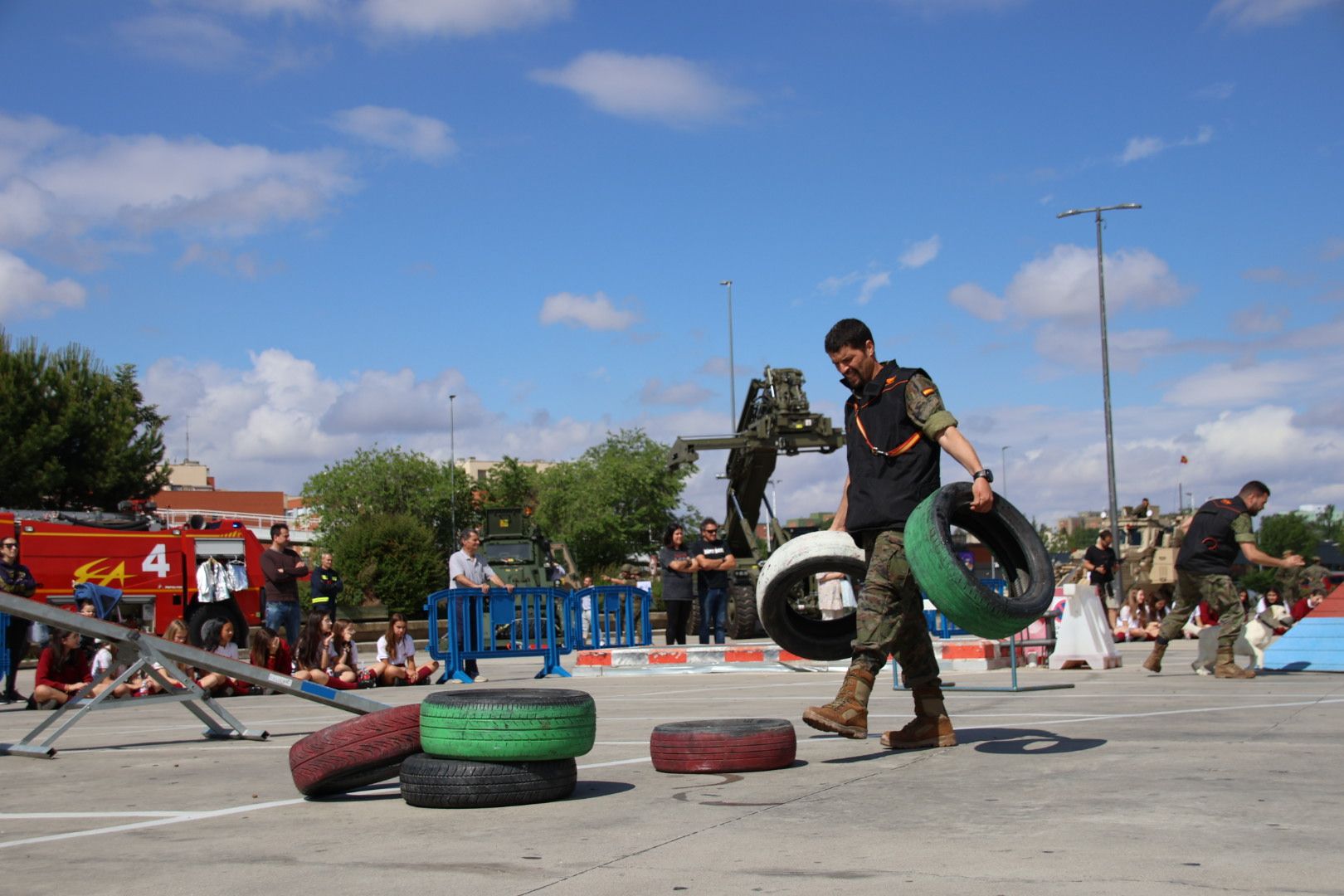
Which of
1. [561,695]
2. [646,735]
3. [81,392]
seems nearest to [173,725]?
[646,735]

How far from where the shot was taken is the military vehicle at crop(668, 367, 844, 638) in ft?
74.7

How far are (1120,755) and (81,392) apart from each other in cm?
4633

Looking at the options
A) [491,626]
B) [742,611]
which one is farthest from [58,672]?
[742,611]

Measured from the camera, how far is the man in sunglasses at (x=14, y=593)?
13.7 metres

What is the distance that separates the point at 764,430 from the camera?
76.4ft

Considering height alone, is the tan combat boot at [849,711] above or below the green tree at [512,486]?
below

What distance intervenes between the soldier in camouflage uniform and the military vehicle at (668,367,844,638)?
52.1ft

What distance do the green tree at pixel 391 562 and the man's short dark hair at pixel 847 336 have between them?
1492 inches

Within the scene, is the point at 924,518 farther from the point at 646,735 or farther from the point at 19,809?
the point at 19,809

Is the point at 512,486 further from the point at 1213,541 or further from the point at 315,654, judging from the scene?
the point at 1213,541

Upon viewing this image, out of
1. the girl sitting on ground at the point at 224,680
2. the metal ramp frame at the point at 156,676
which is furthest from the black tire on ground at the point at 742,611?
the metal ramp frame at the point at 156,676

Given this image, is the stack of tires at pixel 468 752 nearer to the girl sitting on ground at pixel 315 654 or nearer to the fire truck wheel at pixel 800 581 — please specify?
the fire truck wheel at pixel 800 581

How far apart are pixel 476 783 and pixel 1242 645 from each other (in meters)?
10.2

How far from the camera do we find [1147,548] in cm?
3634
